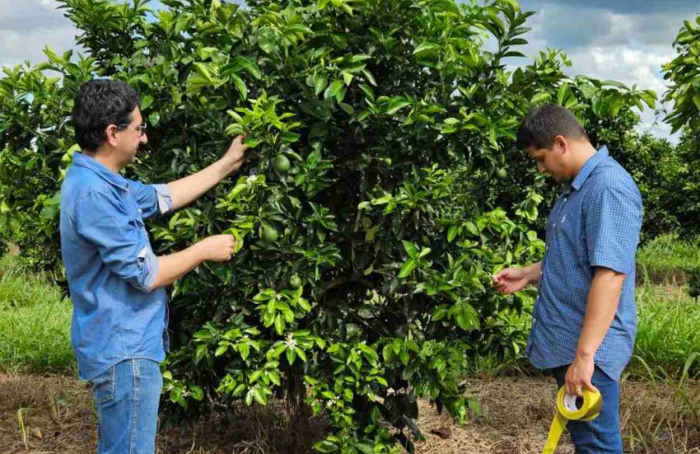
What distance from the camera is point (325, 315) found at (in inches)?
139

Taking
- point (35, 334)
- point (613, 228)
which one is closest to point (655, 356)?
point (613, 228)

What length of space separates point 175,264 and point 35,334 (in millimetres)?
4937

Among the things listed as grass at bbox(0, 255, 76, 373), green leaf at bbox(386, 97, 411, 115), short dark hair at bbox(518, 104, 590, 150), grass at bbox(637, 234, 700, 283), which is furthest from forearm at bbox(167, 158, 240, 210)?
grass at bbox(637, 234, 700, 283)

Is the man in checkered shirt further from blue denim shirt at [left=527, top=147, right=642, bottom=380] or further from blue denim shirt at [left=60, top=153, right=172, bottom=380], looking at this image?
blue denim shirt at [left=60, top=153, right=172, bottom=380]

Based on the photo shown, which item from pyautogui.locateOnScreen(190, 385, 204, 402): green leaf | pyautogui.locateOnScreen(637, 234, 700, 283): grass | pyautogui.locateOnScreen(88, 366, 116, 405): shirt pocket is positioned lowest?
pyautogui.locateOnScreen(637, 234, 700, 283): grass

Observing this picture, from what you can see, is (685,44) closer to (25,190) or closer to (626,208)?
(626,208)

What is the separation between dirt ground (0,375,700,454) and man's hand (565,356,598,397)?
182 centimetres

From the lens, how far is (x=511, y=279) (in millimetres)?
3400

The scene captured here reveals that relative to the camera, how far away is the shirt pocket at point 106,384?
2.62 m

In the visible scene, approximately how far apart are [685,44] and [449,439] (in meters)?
2.73

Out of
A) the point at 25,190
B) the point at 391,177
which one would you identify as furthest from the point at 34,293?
the point at 391,177

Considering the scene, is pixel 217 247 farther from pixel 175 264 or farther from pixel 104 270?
pixel 104 270

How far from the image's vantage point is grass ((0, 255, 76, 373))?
20.8 feet

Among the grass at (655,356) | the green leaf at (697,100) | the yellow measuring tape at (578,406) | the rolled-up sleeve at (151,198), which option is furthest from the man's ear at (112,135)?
the grass at (655,356)
